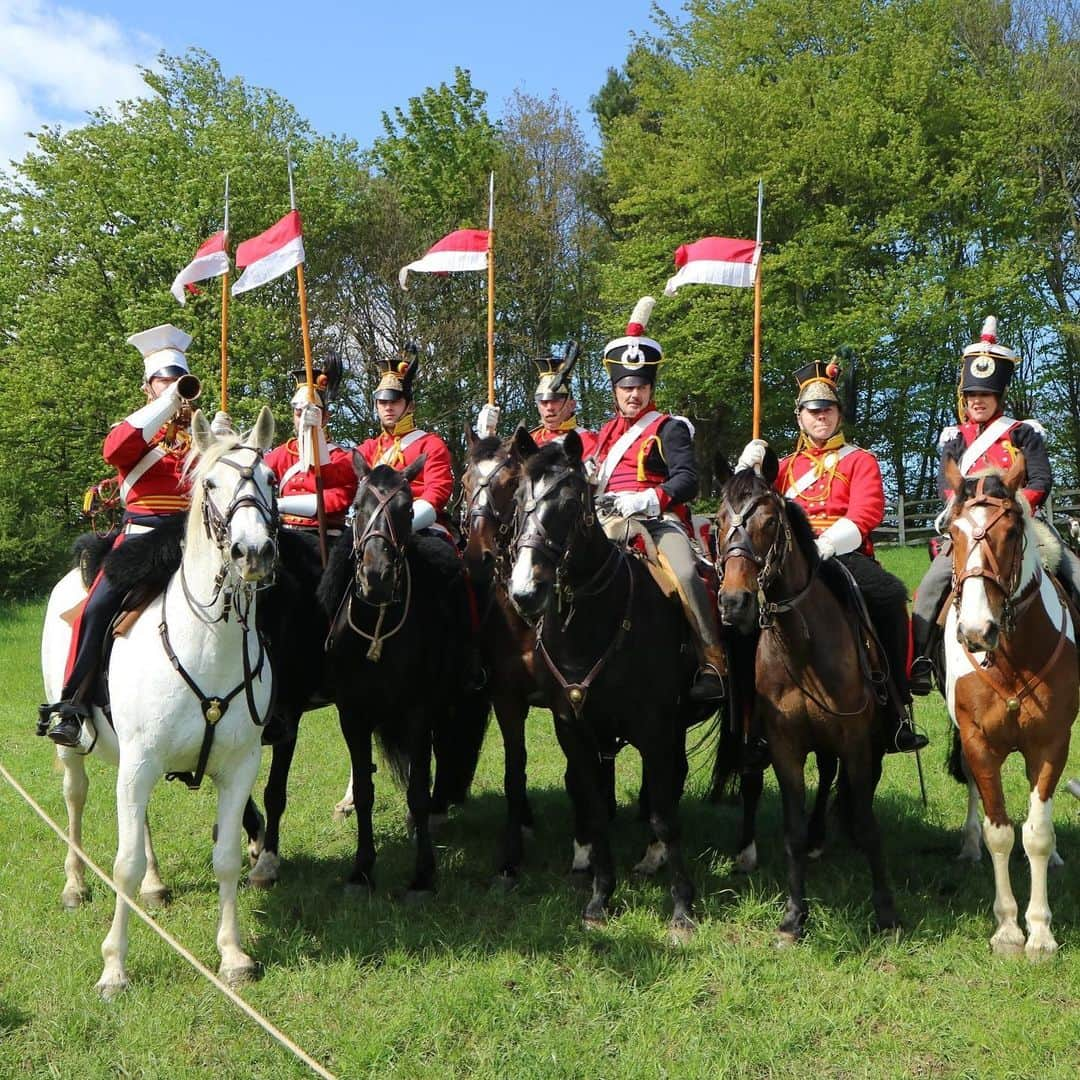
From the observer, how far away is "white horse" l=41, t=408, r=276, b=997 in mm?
5500

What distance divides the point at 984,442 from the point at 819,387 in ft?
3.69

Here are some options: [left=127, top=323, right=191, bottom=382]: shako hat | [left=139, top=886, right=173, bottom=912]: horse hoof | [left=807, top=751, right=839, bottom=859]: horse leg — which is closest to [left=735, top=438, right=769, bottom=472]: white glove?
[left=807, top=751, right=839, bottom=859]: horse leg

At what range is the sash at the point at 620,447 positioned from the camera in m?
7.58

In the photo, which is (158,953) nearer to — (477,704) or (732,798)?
(477,704)

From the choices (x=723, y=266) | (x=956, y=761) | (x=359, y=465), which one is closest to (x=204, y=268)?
(x=359, y=465)

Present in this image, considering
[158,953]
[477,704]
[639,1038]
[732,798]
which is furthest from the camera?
[732,798]

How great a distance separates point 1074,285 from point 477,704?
2751 cm

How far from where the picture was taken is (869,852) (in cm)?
628

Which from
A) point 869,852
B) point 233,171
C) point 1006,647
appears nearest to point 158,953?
point 869,852

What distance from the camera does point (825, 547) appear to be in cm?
645

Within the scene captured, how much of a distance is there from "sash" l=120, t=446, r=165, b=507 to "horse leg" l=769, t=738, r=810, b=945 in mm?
4176

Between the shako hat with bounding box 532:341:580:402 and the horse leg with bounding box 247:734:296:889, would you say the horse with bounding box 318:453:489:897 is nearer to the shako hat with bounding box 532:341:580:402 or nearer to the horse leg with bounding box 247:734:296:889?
the horse leg with bounding box 247:734:296:889

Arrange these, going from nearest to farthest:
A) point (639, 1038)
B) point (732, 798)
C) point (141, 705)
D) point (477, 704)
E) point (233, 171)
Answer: point (639, 1038), point (141, 705), point (477, 704), point (732, 798), point (233, 171)

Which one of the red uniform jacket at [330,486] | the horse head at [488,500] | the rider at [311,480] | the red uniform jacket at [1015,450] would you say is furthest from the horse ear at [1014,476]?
the red uniform jacket at [330,486]
